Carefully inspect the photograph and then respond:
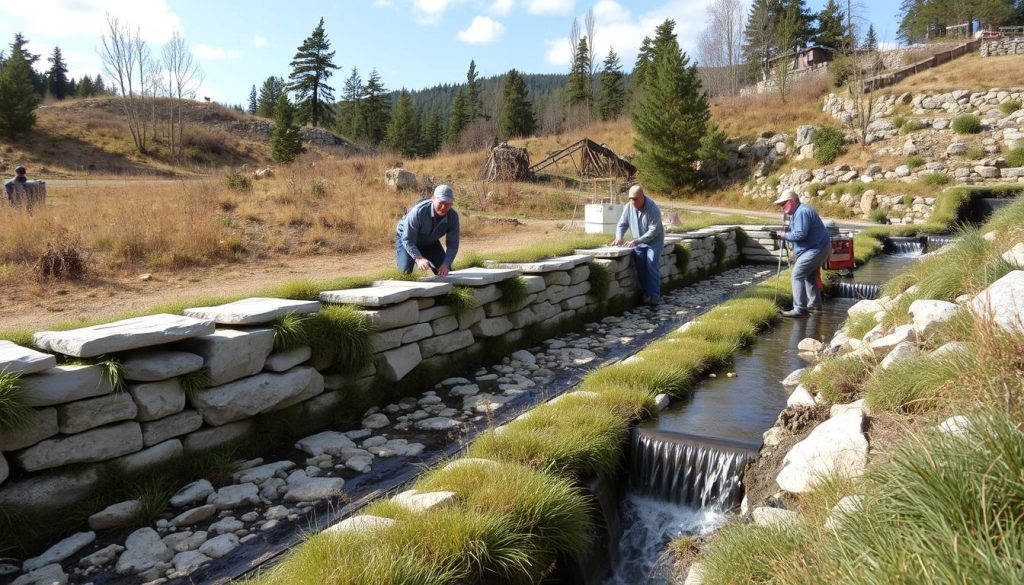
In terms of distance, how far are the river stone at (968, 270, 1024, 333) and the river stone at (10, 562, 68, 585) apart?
4477 millimetres

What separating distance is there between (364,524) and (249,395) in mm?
1719

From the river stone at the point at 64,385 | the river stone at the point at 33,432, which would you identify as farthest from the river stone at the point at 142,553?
the river stone at the point at 64,385

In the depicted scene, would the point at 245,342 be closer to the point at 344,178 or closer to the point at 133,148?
the point at 344,178

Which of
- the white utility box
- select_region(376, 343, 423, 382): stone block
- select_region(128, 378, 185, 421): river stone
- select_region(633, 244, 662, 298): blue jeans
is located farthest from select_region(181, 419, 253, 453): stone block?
the white utility box

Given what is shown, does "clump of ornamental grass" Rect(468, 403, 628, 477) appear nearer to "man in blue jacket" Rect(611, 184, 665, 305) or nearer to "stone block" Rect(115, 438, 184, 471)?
"stone block" Rect(115, 438, 184, 471)

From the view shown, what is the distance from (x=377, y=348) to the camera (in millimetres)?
5117

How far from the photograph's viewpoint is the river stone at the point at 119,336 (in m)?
3.43

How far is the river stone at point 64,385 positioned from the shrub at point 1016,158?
93.3 ft

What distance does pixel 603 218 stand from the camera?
45.8ft

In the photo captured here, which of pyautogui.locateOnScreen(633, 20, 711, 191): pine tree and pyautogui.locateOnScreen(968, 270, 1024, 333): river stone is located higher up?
pyautogui.locateOnScreen(633, 20, 711, 191): pine tree

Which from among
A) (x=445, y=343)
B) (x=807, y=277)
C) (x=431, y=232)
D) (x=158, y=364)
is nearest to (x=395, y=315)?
(x=445, y=343)

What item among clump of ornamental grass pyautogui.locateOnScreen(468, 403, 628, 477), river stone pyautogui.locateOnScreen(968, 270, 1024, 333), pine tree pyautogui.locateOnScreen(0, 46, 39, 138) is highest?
pine tree pyautogui.locateOnScreen(0, 46, 39, 138)

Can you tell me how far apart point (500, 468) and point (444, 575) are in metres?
0.93

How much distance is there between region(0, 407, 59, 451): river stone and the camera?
10.0 ft
